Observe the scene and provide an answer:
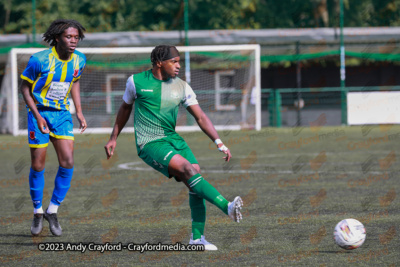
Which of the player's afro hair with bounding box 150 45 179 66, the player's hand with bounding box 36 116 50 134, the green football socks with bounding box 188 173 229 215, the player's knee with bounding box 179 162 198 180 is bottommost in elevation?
the green football socks with bounding box 188 173 229 215

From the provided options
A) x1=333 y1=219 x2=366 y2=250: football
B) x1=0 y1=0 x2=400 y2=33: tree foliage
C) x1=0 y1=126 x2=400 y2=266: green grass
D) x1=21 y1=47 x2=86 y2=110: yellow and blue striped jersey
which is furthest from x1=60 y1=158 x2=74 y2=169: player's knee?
x1=0 y1=0 x2=400 y2=33: tree foliage

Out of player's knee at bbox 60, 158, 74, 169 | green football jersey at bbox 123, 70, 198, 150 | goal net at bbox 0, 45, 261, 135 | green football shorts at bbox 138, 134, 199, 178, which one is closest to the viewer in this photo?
green football shorts at bbox 138, 134, 199, 178

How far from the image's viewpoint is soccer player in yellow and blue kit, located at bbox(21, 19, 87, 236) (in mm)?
6996

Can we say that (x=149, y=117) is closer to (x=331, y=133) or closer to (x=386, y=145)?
(x=386, y=145)

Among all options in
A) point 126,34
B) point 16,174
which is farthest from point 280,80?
point 16,174

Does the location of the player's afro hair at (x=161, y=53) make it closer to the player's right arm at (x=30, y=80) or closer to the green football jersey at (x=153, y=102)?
the green football jersey at (x=153, y=102)

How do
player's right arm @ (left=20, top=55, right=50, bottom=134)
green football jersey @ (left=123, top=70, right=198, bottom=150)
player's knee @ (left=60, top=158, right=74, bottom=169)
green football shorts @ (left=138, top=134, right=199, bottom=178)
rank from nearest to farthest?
1. green football shorts @ (left=138, top=134, right=199, bottom=178)
2. green football jersey @ (left=123, top=70, right=198, bottom=150)
3. player's right arm @ (left=20, top=55, right=50, bottom=134)
4. player's knee @ (left=60, top=158, right=74, bottom=169)

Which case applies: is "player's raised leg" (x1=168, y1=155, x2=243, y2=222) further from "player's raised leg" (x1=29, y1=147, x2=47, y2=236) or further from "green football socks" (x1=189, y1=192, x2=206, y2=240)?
"player's raised leg" (x1=29, y1=147, x2=47, y2=236)

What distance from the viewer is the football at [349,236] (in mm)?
5840

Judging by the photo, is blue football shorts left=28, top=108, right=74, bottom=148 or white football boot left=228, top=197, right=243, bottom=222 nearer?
white football boot left=228, top=197, right=243, bottom=222

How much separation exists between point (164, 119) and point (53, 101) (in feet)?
4.39

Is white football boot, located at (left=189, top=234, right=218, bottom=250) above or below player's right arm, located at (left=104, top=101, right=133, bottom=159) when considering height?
below

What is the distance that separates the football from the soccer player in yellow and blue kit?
2668mm

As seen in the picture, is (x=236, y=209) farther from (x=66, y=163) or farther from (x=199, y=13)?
(x=199, y=13)
